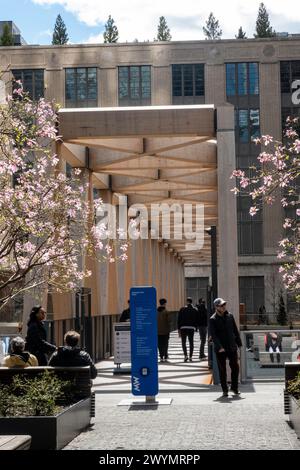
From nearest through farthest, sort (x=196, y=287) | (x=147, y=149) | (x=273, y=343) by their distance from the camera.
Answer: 1. (x=273, y=343)
2. (x=147, y=149)
3. (x=196, y=287)

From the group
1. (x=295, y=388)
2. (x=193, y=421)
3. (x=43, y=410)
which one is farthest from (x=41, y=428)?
(x=295, y=388)

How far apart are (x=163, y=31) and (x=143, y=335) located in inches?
3340

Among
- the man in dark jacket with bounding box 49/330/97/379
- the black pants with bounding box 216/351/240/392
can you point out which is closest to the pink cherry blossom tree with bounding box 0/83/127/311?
the man in dark jacket with bounding box 49/330/97/379

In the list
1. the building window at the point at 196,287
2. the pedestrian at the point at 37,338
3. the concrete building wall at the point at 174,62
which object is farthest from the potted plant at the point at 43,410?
the building window at the point at 196,287

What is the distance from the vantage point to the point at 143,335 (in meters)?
13.4

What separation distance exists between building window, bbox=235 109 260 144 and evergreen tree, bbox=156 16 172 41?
3244 centimetres

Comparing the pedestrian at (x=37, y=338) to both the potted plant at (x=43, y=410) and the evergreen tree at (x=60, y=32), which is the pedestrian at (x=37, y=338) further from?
the evergreen tree at (x=60, y=32)

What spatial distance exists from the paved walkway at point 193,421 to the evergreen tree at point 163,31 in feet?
266

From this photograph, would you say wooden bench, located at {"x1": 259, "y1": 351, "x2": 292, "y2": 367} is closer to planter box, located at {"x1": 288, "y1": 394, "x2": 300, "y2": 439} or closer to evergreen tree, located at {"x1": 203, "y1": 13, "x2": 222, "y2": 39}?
planter box, located at {"x1": 288, "y1": 394, "x2": 300, "y2": 439}

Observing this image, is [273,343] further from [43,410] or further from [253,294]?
[253,294]

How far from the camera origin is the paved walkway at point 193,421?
9031mm

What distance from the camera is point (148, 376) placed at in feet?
43.7

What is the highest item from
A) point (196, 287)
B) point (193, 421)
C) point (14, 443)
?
point (196, 287)
